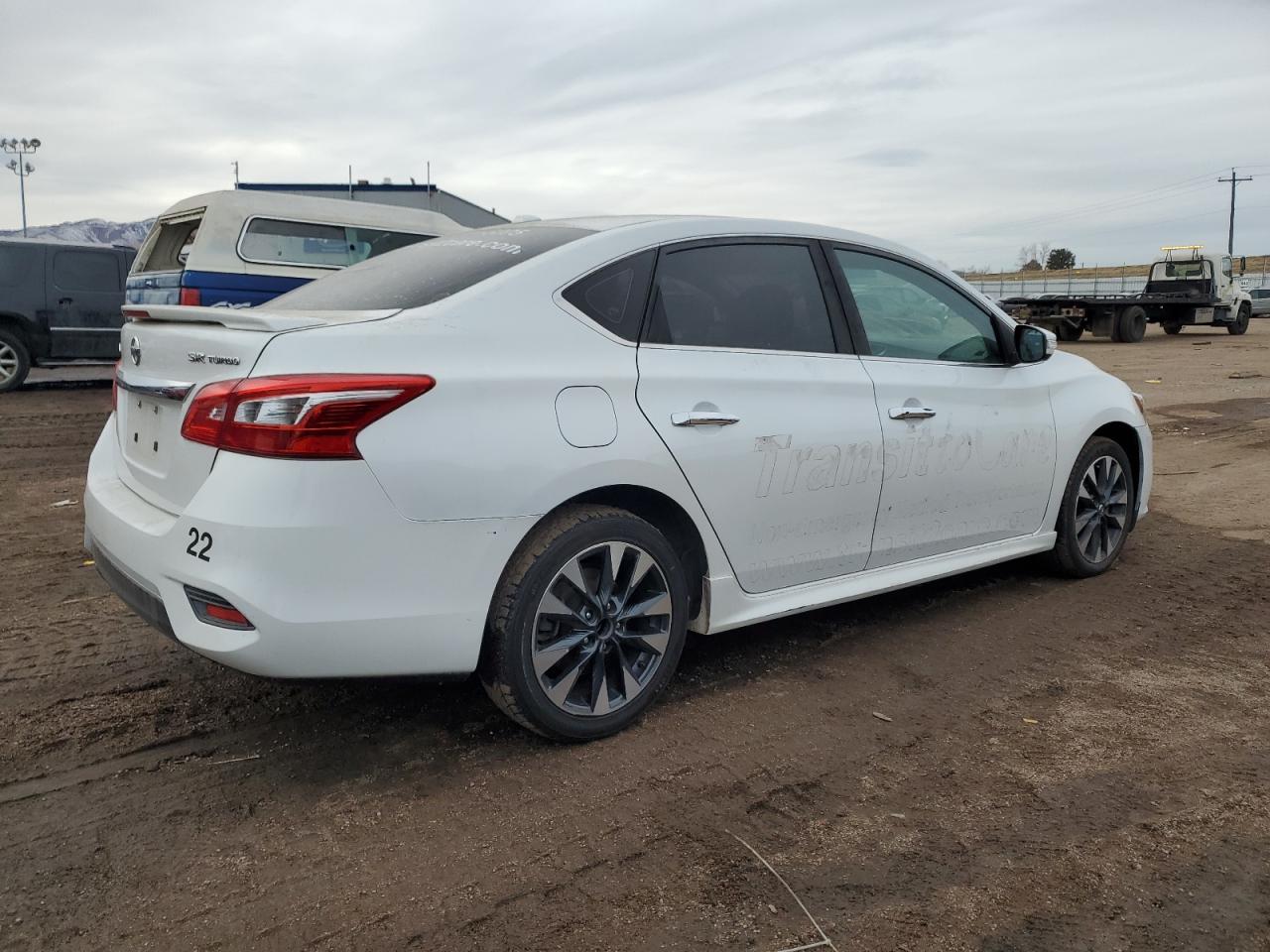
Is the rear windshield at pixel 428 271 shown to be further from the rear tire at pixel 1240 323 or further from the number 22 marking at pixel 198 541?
the rear tire at pixel 1240 323

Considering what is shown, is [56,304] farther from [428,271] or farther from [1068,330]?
[1068,330]

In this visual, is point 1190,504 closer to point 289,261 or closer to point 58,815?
point 58,815

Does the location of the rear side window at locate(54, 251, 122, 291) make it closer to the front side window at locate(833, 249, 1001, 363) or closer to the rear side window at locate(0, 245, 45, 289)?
the rear side window at locate(0, 245, 45, 289)

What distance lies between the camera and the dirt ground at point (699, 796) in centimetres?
239

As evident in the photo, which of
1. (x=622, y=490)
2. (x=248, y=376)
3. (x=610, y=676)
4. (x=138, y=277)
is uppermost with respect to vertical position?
(x=138, y=277)

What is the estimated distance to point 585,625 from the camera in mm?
3184

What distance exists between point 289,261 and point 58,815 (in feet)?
29.6

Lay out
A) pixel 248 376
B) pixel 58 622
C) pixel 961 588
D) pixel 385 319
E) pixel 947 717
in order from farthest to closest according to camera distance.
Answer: pixel 961 588 < pixel 58 622 < pixel 947 717 < pixel 385 319 < pixel 248 376

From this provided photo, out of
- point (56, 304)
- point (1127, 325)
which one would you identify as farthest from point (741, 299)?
point (1127, 325)

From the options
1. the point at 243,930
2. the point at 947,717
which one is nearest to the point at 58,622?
the point at 243,930

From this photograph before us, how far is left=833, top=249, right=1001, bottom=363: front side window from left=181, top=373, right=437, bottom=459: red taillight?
203 centimetres

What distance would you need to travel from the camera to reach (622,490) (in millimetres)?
3268

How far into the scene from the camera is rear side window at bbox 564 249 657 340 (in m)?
3.29

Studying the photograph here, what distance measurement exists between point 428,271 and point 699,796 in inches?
73.4
